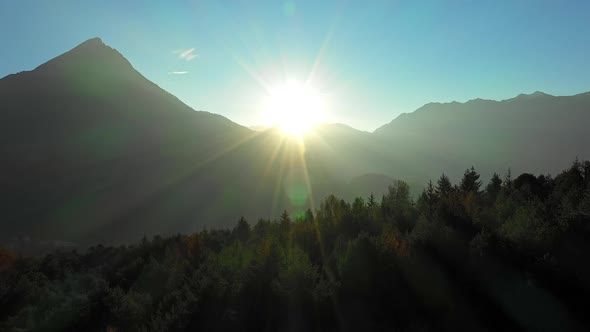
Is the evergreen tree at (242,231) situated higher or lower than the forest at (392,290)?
lower

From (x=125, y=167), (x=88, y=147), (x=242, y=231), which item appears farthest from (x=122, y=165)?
(x=242, y=231)

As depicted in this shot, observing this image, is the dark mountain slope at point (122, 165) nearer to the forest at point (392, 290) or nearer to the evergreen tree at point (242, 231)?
the evergreen tree at point (242, 231)

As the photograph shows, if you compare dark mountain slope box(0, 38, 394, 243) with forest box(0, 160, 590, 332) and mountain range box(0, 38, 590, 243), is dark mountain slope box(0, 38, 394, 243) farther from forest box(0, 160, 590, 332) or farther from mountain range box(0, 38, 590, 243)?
forest box(0, 160, 590, 332)

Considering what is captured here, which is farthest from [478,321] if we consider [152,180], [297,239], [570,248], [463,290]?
[152,180]

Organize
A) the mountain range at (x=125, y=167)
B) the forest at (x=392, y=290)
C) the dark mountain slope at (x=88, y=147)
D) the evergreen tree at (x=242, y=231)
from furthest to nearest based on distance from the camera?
the dark mountain slope at (x=88, y=147)
the mountain range at (x=125, y=167)
the evergreen tree at (x=242, y=231)
the forest at (x=392, y=290)

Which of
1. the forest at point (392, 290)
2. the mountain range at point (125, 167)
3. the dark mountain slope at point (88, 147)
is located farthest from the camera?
the dark mountain slope at point (88, 147)

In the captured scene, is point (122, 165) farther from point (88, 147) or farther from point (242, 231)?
point (242, 231)

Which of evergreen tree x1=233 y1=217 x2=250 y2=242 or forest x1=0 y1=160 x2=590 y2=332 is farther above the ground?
forest x1=0 y1=160 x2=590 y2=332

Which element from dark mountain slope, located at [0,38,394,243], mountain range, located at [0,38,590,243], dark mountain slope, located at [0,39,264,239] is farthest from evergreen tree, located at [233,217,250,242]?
dark mountain slope, located at [0,39,264,239]

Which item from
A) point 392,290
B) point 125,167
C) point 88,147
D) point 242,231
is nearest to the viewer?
point 392,290

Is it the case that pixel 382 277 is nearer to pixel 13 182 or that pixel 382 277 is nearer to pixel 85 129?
pixel 13 182

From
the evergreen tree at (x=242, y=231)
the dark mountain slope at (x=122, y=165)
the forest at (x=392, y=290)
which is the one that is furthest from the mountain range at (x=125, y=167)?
the forest at (x=392, y=290)

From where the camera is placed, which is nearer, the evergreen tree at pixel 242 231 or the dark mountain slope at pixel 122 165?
the evergreen tree at pixel 242 231

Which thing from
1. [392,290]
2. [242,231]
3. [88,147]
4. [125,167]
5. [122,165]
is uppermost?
[392,290]
